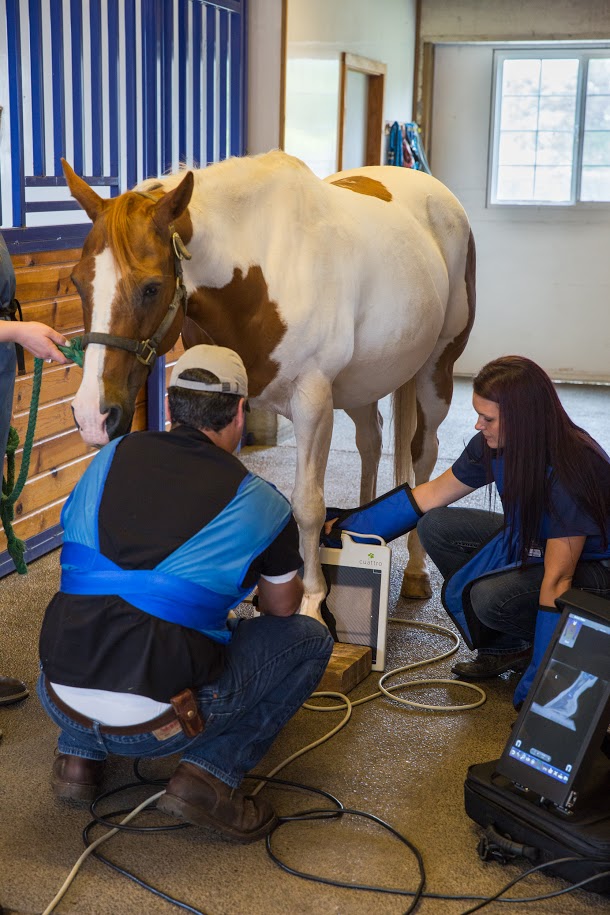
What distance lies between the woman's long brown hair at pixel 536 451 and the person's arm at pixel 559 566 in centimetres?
7

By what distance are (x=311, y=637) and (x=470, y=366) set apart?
6149 millimetres

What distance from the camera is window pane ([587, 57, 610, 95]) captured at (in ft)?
24.0

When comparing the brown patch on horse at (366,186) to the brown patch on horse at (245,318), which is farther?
the brown patch on horse at (366,186)

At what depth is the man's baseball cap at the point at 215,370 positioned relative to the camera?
1.89m

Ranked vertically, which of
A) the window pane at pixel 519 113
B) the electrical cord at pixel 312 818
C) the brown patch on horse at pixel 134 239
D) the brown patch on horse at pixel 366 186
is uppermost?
the window pane at pixel 519 113

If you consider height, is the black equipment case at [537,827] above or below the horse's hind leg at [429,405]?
below

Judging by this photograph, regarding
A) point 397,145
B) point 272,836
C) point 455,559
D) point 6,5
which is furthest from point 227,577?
point 397,145

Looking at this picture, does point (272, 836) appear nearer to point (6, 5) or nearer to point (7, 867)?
point (7, 867)

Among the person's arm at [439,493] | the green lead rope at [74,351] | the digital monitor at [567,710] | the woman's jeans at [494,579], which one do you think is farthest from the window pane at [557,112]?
the digital monitor at [567,710]

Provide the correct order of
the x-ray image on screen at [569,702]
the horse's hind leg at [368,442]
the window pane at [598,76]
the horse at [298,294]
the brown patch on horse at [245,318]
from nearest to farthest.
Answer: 1. the x-ray image on screen at [569,702]
2. the horse at [298,294]
3. the brown patch on horse at [245,318]
4. the horse's hind leg at [368,442]
5. the window pane at [598,76]

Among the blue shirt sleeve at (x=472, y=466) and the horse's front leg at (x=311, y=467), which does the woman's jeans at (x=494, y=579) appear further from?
the horse's front leg at (x=311, y=467)

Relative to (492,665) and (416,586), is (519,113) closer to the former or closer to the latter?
(416,586)

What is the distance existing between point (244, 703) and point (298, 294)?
3.77ft

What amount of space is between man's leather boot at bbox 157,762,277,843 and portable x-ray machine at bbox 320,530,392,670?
0.90 m
